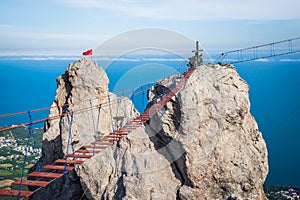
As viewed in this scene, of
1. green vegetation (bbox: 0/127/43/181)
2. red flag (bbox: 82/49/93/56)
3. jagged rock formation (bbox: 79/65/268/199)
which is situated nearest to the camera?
jagged rock formation (bbox: 79/65/268/199)

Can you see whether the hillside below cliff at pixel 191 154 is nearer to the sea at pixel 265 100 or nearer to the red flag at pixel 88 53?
the sea at pixel 265 100

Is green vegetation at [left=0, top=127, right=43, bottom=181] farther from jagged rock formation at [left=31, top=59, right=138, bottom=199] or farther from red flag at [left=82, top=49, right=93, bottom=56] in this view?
red flag at [left=82, top=49, right=93, bottom=56]

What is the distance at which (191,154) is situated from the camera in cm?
1347

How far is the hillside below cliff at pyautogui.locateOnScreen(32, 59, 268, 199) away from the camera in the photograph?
13516 millimetres

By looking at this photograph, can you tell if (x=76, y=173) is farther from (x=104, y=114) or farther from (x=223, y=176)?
(x=223, y=176)

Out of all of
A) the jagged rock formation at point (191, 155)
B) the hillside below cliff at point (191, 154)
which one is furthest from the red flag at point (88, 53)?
the jagged rock formation at point (191, 155)

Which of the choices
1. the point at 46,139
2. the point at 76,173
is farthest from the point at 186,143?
the point at 46,139

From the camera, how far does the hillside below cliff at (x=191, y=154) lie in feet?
44.3

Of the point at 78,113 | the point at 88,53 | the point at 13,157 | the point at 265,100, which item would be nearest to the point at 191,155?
the point at 78,113

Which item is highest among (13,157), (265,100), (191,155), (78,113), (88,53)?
(265,100)

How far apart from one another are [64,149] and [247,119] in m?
9.76

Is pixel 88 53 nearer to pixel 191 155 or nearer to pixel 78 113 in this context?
pixel 78 113

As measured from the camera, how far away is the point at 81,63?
20422 mm

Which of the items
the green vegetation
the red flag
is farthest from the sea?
the green vegetation
